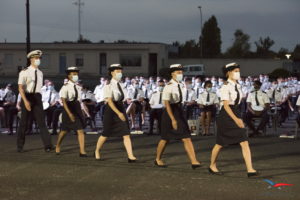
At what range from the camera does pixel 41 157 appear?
10.8 metres

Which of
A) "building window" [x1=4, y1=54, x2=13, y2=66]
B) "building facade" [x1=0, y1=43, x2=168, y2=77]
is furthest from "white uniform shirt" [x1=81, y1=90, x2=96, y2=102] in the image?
"building window" [x1=4, y1=54, x2=13, y2=66]

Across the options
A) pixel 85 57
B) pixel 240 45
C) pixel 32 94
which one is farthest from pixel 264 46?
pixel 32 94

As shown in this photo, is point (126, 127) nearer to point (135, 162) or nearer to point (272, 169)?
point (135, 162)

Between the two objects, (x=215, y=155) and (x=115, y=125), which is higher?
(x=115, y=125)

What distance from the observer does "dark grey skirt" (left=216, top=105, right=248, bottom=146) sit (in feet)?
27.7

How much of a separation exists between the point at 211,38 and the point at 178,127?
7955cm

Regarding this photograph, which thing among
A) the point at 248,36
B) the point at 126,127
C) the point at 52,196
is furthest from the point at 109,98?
the point at 248,36

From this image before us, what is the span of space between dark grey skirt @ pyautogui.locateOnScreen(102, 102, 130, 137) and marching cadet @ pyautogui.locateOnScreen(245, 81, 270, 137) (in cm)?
575

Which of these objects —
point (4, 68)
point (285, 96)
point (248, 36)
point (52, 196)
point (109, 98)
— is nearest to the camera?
point (52, 196)

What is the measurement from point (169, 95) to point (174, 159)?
177 cm

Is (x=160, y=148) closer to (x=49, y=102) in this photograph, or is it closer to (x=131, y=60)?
(x=49, y=102)

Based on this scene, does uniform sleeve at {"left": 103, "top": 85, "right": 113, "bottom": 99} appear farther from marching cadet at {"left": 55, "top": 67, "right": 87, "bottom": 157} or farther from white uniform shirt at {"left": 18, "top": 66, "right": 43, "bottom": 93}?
white uniform shirt at {"left": 18, "top": 66, "right": 43, "bottom": 93}

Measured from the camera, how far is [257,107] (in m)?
14.9

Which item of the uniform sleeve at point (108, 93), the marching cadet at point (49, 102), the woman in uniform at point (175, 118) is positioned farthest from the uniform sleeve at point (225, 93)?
the marching cadet at point (49, 102)
